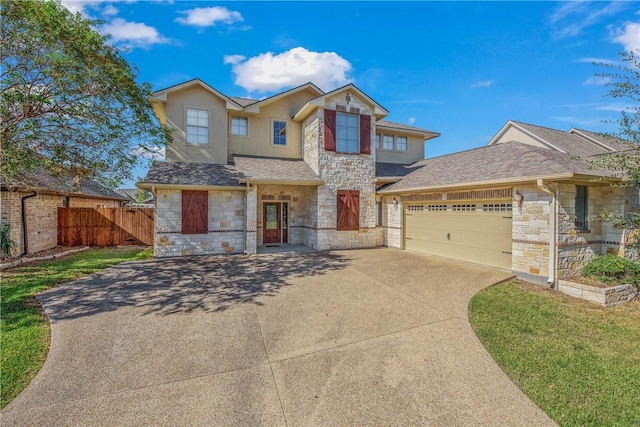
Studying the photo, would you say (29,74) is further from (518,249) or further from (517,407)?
(518,249)

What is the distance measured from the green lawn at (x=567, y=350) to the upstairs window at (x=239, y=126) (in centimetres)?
1223

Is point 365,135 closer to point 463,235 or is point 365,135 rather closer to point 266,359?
point 463,235

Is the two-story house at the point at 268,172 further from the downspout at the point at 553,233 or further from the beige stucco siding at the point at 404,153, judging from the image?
the downspout at the point at 553,233

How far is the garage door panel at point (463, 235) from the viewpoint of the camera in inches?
337

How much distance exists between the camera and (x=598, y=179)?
6820mm

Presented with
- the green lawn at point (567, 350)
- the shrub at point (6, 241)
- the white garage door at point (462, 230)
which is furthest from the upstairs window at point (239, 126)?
the green lawn at point (567, 350)

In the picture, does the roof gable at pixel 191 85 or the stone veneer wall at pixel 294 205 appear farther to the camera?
the stone veneer wall at pixel 294 205

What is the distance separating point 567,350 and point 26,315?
941cm

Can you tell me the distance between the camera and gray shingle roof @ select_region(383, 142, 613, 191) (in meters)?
7.68

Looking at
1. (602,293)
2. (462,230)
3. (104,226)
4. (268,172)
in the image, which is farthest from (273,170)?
(602,293)

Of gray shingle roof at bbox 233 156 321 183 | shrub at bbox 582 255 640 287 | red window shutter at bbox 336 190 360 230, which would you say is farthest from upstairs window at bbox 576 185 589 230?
gray shingle roof at bbox 233 156 321 183

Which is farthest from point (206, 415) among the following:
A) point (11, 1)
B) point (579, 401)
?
point (11, 1)

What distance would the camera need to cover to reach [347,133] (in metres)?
12.9

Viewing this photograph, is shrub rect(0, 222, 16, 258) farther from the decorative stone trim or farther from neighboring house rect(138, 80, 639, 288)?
the decorative stone trim
